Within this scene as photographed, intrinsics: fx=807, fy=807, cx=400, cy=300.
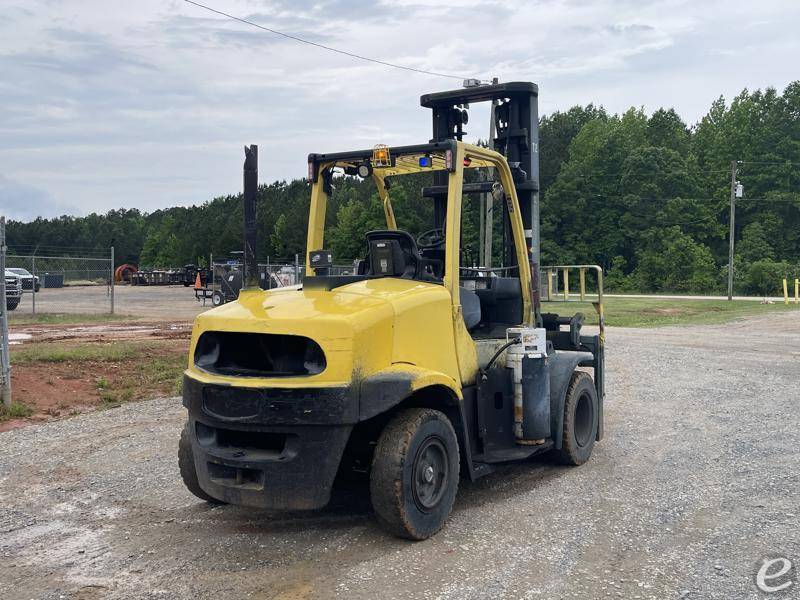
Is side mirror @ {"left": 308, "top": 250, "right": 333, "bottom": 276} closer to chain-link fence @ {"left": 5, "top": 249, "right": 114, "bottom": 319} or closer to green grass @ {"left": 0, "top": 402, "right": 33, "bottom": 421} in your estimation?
green grass @ {"left": 0, "top": 402, "right": 33, "bottom": 421}

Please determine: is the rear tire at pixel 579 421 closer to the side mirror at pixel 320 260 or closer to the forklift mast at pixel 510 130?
the forklift mast at pixel 510 130

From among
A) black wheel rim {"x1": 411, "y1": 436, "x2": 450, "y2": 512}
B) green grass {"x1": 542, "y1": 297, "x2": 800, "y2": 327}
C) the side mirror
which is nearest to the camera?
black wheel rim {"x1": 411, "y1": 436, "x2": 450, "y2": 512}

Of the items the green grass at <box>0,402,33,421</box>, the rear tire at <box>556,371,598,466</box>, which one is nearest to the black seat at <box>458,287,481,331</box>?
the rear tire at <box>556,371,598,466</box>

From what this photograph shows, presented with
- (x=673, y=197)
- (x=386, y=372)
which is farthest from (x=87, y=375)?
(x=673, y=197)

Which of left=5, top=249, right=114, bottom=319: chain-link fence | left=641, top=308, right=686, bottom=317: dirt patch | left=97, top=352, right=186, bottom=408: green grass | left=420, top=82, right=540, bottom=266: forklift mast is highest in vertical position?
left=420, top=82, right=540, bottom=266: forklift mast

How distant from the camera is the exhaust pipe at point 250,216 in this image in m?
→ 6.73

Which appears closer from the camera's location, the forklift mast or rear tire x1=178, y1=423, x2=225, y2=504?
rear tire x1=178, y1=423, x2=225, y2=504

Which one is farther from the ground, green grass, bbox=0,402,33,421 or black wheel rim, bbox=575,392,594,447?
black wheel rim, bbox=575,392,594,447

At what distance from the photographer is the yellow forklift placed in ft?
16.3

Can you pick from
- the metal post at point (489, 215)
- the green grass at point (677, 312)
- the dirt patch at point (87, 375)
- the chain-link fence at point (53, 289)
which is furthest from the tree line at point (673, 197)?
the metal post at point (489, 215)

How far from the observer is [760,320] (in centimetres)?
2620

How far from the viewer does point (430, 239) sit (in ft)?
21.8

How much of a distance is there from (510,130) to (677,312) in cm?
2693

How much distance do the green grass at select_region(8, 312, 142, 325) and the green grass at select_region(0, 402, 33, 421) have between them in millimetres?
13990
